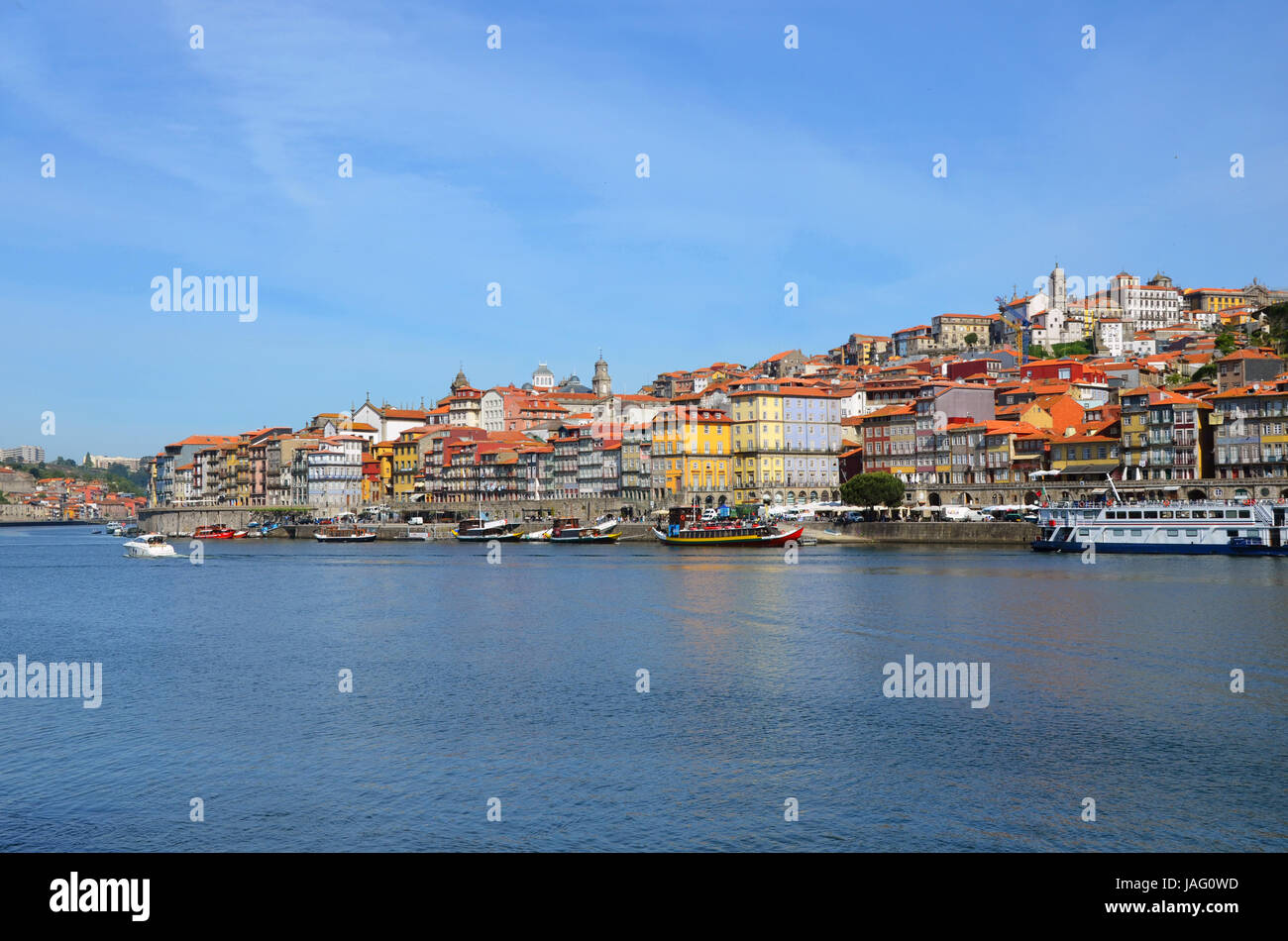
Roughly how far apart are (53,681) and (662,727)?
1599 centimetres

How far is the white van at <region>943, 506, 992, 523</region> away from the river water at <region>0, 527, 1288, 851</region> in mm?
45827

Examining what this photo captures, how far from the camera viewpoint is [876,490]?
9775 centimetres

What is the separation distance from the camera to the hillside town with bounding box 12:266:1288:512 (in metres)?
91.4

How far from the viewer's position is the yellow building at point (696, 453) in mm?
117812

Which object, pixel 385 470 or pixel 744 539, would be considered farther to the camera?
pixel 385 470

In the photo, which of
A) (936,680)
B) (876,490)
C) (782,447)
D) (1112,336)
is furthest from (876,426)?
(936,680)

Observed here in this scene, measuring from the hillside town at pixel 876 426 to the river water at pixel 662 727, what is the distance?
49.1m

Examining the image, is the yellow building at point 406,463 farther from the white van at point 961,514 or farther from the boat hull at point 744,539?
the white van at point 961,514

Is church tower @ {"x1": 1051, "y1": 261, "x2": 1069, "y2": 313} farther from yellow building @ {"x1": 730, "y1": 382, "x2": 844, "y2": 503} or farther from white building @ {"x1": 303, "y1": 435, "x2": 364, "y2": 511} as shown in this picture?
white building @ {"x1": 303, "y1": 435, "x2": 364, "y2": 511}

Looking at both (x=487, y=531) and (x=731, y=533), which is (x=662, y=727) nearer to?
(x=731, y=533)

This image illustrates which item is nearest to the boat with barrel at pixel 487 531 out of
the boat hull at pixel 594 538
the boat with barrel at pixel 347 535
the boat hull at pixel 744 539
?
the boat hull at pixel 594 538
